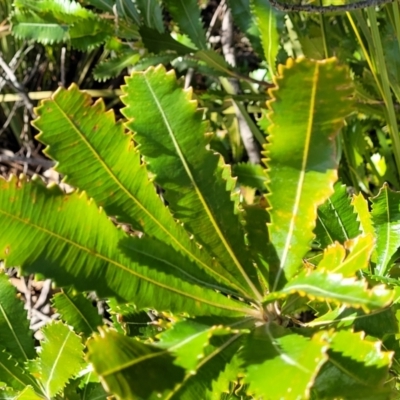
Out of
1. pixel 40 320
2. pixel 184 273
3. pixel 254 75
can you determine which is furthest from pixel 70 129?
pixel 254 75

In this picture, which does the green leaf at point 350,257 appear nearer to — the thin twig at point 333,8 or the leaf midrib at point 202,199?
the leaf midrib at point 202,199

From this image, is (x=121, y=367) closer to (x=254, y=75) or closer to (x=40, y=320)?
(x=40, y=320)

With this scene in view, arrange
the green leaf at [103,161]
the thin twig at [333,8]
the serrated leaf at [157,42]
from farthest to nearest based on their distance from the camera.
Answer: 1. the serrated leaf at [157,42]
2. the thin twig at [333,8]
3. the green leaf at [103,161]

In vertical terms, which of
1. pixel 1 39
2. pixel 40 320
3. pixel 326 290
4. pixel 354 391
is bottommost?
pixel 40 320

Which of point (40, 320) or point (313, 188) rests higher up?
point (313, 188)

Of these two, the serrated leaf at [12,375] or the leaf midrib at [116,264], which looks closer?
the leaf midrib at [116,264]

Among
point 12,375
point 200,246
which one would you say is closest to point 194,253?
point 200,246

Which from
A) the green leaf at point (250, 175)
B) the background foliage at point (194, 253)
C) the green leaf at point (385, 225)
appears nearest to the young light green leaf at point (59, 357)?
the background foliage at point (194, 253)

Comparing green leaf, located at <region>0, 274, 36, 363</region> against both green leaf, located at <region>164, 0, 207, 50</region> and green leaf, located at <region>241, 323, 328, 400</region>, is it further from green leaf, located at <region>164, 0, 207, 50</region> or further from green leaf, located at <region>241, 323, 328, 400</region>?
green leaf, located at <region>164, 0, 207, 50</region>
